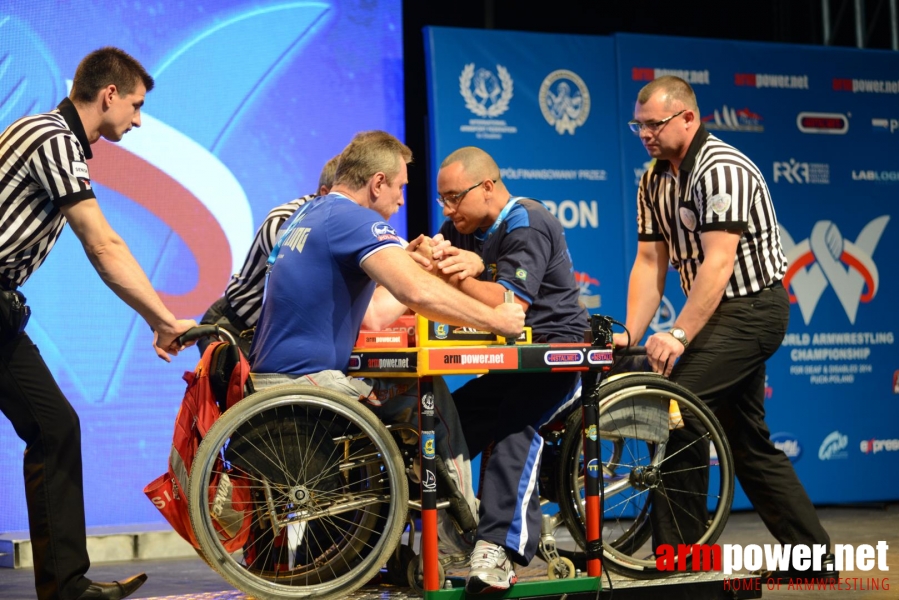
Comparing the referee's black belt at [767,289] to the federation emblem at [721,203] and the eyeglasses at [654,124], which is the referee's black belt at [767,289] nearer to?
the federation emblem at [721,203]

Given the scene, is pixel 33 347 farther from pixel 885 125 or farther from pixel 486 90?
pixel 885 125

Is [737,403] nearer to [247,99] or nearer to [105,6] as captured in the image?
[247,99]

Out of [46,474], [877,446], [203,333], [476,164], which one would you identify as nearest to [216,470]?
[203,333]

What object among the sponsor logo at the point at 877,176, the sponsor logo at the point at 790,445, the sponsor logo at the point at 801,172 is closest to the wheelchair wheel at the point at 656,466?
the sponsor logo at the point at 790,445

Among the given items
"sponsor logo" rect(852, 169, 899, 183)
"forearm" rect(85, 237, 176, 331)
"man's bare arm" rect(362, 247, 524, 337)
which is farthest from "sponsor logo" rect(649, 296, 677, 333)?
"forearm" rect(85, 237, 176, 331)

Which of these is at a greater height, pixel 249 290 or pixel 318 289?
pixel 249 290

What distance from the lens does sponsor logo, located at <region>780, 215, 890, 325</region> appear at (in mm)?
6324

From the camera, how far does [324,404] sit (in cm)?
285

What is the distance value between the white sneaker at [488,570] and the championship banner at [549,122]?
2.88m

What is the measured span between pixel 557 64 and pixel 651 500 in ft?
10.0

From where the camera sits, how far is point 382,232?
3.00 meters

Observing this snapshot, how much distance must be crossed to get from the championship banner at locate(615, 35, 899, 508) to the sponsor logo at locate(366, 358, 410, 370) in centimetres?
330

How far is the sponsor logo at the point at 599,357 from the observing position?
3150 mm

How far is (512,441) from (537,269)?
1.78 feet
